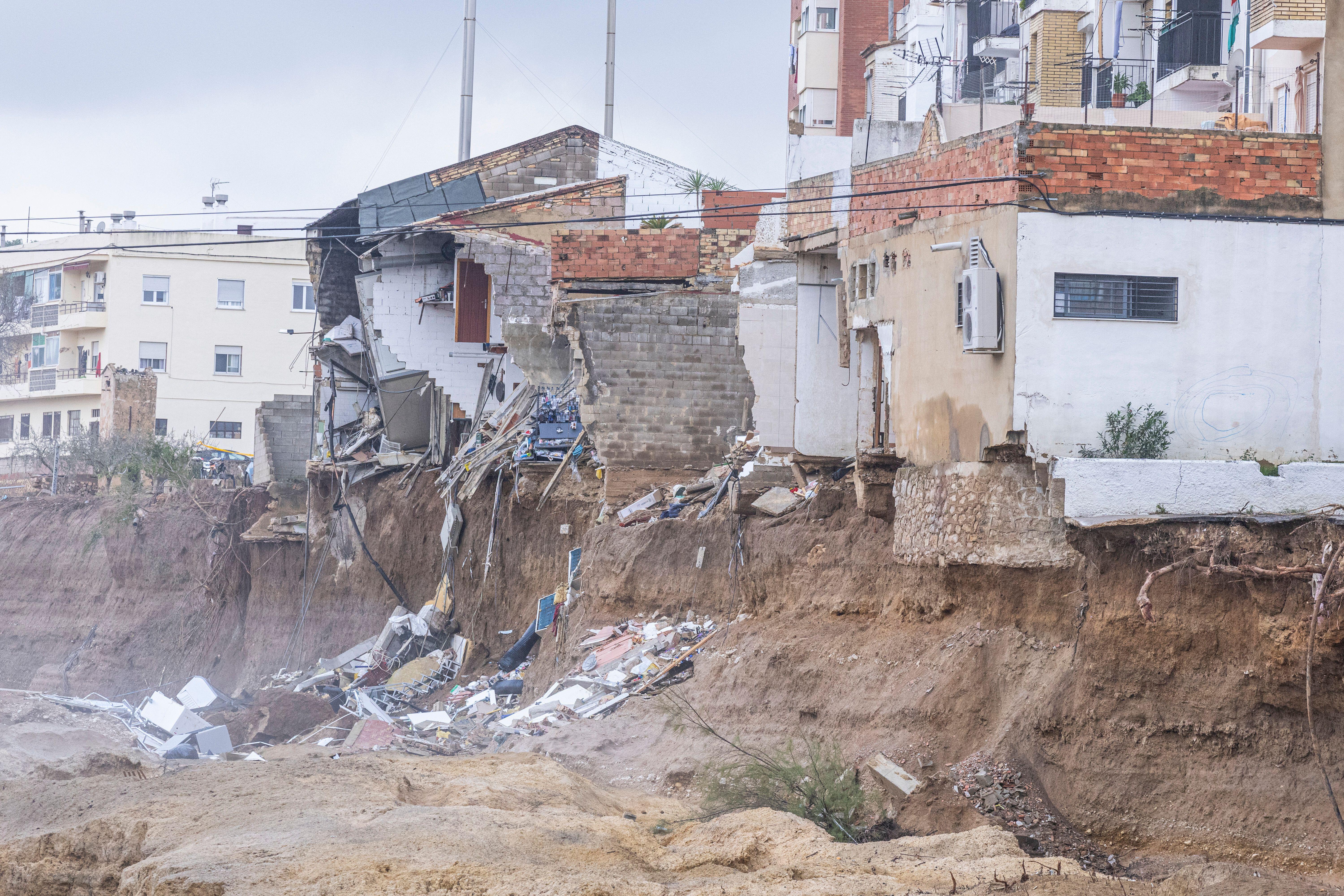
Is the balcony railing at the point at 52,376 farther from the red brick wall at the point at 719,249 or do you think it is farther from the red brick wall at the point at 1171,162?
the red brick wall at the point at 1171,162

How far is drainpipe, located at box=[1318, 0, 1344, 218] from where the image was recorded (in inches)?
494

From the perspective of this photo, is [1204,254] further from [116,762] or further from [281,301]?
[281,301]

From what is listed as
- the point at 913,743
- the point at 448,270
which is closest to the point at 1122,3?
the point at 448,270

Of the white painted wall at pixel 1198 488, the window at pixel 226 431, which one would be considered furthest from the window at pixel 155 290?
the white painted wall at pixel 1198 488

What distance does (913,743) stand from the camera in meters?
12.8

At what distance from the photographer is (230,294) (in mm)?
50719

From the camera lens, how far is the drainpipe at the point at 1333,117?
494 inches

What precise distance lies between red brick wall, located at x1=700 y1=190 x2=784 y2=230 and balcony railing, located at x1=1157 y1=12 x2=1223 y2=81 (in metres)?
10.0

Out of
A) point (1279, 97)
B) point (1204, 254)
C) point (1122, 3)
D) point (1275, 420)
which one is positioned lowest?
point (1275, 420)

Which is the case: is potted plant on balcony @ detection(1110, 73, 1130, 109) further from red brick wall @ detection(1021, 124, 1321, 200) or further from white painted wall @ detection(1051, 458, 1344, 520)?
white painted wall @ detection(1051, 458, 1344, 520)

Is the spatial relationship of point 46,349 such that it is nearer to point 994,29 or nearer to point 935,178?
point 994,29

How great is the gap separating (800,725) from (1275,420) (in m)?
5.36

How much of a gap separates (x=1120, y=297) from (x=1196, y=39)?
58.3 ft

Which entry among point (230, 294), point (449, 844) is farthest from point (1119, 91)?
point (230, 294)
